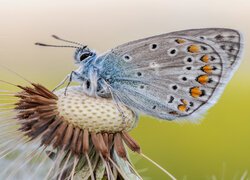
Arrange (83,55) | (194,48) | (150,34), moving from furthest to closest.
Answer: (150,34)
(194,48)
(83,55)

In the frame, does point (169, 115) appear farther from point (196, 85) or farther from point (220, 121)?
point (220, 121)

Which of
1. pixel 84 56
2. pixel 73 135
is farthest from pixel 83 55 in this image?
pixel 73 135

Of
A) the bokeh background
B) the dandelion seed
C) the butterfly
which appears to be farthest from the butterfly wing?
the bokeh background

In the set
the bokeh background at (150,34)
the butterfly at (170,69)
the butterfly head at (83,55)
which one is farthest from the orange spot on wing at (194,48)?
the bokeh background at (150,34)

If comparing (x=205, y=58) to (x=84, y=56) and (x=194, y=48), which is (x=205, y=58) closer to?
(x=194, y=48)

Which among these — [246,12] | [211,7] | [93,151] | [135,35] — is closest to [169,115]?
[93,151]

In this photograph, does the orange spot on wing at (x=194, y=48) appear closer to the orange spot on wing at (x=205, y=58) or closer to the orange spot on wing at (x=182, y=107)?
the orange spot on wing at (x=205, y=58)

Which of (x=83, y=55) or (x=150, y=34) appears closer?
(x=83, y=55)
